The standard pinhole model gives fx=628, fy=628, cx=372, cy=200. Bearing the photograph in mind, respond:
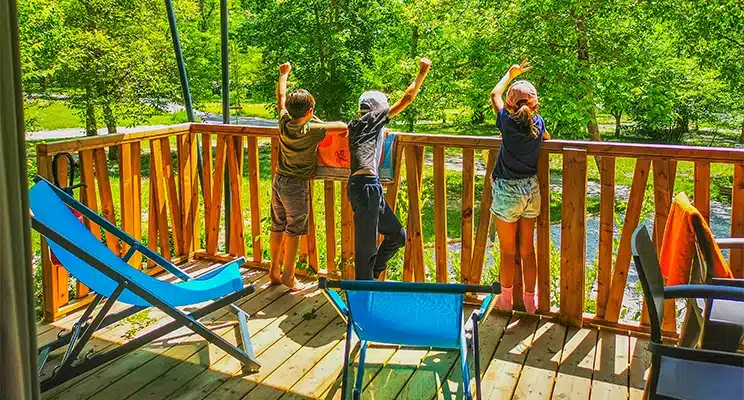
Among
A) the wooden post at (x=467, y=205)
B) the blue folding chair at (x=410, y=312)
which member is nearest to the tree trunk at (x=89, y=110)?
the wooden post at (x=467, y=205)

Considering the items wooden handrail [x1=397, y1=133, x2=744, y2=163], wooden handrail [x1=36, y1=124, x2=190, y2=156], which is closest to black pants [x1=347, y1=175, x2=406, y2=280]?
wooden handrail [x1=397, y1=133, x2=744, y2=163]

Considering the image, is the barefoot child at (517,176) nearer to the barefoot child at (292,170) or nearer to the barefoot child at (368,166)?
the barefoot child at (368,166)

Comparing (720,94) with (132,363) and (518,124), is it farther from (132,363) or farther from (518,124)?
(132,363)

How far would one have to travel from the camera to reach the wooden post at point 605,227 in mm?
3312

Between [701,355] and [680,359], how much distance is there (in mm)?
99

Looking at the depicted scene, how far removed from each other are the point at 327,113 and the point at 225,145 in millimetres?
8642

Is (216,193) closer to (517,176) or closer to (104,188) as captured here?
(104,188)

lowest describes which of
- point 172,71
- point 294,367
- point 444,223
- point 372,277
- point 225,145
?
Answer: point 294,367

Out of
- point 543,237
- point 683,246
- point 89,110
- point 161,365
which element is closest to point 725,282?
point 683,246

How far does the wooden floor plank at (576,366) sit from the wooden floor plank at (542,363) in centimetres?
3

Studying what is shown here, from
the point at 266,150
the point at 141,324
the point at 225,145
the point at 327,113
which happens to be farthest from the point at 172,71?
the point at 141,324

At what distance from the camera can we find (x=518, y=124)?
10.6 feet

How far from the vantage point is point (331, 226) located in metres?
4.11

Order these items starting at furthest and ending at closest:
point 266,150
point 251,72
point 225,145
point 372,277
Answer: point 266,150 → point 251,72 → point 225,145 → point 372,277
